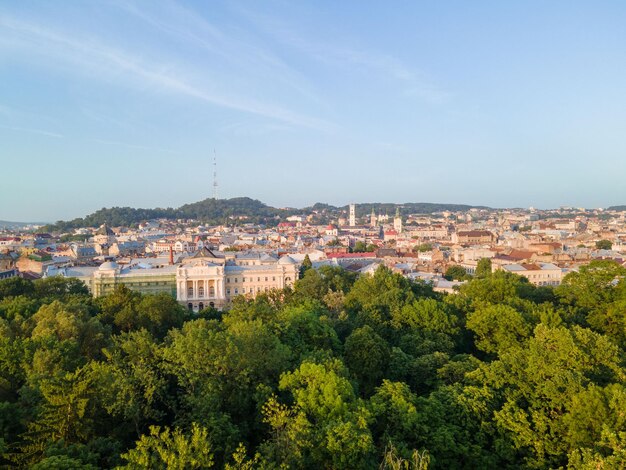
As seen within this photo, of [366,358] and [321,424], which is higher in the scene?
[321,424]

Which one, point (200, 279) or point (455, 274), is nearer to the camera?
point (200, 279)

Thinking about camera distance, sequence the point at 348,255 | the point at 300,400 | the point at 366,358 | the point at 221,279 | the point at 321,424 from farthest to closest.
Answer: the point at 348,255
the point at 221,279
the point at 366,358
the point at 300,400
the point at 321,424

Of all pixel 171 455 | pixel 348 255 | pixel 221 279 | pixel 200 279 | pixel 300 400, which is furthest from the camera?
pixel 348 255

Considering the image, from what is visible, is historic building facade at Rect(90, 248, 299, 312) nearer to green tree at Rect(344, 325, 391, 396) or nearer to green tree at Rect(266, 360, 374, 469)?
green tree at Rect(344, 325, 391, 396)

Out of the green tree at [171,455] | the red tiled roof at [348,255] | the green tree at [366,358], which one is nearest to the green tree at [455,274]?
the red tiled roof at [348,255]

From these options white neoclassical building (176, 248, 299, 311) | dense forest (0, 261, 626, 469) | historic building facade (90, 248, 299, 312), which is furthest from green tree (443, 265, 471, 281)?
dense forest (0, 261, 626, 469)

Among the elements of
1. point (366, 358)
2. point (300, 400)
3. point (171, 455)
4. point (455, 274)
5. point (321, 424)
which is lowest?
point (455, 274)

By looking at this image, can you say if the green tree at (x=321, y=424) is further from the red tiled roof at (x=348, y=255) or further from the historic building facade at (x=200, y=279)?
the red tiled roof at (x=348, y=255)

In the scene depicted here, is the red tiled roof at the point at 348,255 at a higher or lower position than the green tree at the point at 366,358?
lower

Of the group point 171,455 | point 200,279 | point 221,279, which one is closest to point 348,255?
point 221,279

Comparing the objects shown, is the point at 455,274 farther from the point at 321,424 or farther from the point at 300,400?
the point at 321,424
